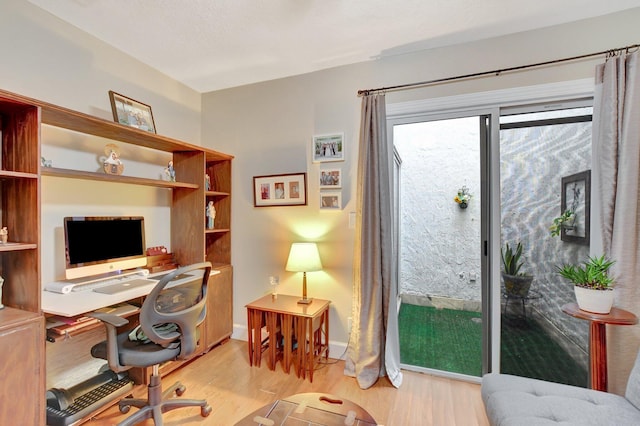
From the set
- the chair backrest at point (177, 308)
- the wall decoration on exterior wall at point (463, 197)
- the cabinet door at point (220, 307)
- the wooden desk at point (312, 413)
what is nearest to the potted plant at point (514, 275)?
the wall decoration on exterior wall at point (463, 197)

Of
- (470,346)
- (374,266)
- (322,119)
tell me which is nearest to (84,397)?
(374,266)

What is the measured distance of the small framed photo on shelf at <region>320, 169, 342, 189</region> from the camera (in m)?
2.54

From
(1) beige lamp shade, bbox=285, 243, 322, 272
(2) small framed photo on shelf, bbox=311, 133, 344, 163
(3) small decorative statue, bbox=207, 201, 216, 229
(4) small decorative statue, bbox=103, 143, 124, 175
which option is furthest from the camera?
(3) small decorative statue, bbox=207, 201, 216, 229

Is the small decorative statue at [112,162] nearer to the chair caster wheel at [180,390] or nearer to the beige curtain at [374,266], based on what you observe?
the chair caster wheel at [180,390]

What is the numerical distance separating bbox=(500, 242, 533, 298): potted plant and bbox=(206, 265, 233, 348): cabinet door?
2.42 m

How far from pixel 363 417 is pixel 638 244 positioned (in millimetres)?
1814

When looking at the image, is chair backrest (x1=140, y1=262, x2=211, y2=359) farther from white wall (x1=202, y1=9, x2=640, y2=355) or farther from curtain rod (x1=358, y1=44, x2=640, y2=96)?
curtain rod (x1=358, y1=44, x2=640, y2=96)

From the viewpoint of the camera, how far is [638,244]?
1634 mm

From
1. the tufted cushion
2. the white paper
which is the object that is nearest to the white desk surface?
the white paper

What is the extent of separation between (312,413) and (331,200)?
64.5 inches

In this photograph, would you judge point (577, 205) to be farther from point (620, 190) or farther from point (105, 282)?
point (105, 282)

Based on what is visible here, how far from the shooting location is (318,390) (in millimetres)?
2074

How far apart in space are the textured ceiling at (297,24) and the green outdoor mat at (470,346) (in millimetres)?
2122

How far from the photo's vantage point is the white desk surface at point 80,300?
1.49 meters
